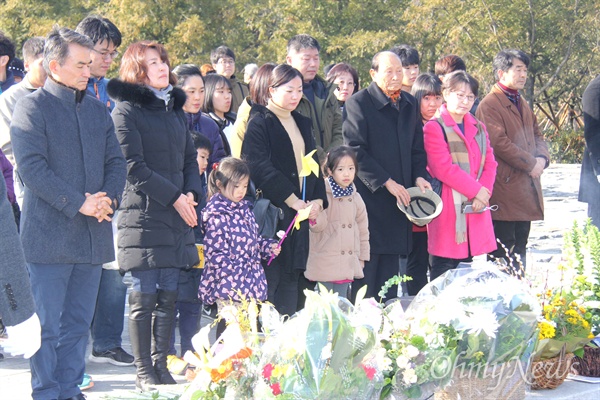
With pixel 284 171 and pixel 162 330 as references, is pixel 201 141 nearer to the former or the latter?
pixel 284 171

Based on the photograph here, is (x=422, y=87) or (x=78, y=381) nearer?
(x=78, y=381)

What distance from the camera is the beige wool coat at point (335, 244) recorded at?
6.33 metres

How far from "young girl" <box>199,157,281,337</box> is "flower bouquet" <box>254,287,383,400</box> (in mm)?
1923

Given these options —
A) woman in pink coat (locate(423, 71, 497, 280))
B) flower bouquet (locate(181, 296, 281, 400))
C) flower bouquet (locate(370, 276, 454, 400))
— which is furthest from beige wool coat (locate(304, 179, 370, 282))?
flower bouquet (locate(181, 296, 281, 400))

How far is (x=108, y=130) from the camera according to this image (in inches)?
205

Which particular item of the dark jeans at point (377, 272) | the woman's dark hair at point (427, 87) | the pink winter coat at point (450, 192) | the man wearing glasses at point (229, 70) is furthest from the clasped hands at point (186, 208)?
the man wearing glasses at point (229, 70)

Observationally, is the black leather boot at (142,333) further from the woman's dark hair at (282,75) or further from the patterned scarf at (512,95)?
the patterned scarf at (512,95)

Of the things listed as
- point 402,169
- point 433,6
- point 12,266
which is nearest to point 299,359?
point 12,266

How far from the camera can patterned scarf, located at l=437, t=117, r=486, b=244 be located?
6.97 m

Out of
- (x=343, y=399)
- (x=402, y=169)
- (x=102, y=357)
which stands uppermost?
(x=402, y=169)

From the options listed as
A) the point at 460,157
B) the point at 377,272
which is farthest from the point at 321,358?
the point at 460,157

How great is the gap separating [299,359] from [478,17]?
69.6 feet

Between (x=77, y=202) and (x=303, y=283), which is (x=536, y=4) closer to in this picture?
A: (x=303, y=283)

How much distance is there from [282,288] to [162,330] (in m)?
1.07
